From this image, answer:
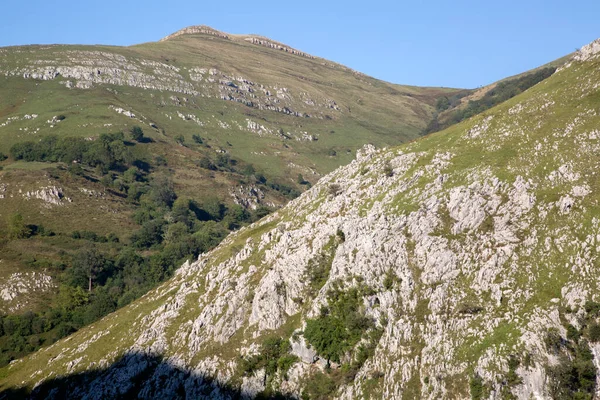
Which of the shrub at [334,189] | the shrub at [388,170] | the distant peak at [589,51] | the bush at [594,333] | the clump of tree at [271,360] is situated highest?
the distant peak at [589,51]

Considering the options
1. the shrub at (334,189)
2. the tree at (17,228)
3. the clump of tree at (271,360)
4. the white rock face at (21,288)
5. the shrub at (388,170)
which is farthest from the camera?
the tree at (17,228)

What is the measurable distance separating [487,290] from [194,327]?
47898 mm

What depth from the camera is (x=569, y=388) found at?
58.2m

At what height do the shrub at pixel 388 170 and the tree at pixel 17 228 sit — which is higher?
the shrub at pixel 388 170

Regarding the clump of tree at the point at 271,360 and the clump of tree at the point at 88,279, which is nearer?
the clump of tree at the point at 271,360

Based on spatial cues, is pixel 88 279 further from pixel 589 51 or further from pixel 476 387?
pixel 589 51

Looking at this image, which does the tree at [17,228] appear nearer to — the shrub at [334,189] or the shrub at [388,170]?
the shrub at [334,189]


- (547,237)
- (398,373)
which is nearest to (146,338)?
(398,373)

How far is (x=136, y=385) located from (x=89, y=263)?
3643 inches

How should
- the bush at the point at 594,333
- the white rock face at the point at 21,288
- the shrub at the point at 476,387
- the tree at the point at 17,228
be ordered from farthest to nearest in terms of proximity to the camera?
the tree at the point at 17,228
the white rock face at the point at 21,288
the shrub at the point at 476,387
the bush at the point at 594,333

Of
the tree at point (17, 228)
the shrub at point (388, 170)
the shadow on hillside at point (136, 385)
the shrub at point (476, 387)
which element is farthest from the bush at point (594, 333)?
the tree at point (17, 228)

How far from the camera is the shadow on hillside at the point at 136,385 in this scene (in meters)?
81.9

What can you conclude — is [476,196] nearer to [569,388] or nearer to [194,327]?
[569,388]

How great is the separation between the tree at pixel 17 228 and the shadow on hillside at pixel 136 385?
92.6 m
